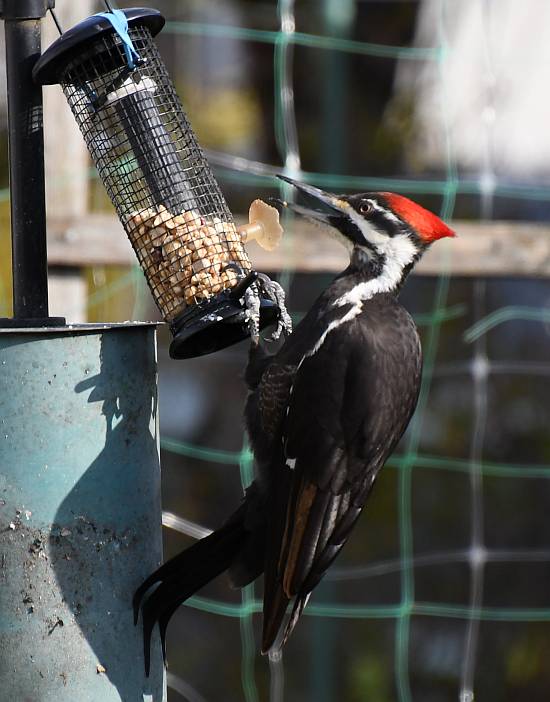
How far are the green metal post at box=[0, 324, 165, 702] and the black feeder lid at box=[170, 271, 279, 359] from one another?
10cm

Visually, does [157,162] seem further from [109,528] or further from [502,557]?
[502,557]

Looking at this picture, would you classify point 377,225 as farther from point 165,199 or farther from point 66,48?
point 66,48

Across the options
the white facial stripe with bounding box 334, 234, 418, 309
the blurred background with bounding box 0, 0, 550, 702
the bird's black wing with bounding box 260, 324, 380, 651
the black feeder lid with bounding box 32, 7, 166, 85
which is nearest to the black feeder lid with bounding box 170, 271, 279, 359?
the bird's black wing with bounding box 260, 324, 380, 651

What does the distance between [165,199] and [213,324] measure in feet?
0.99

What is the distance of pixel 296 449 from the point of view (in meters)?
2.46

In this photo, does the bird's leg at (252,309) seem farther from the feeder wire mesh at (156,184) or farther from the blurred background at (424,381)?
the blurred background at (424,381)

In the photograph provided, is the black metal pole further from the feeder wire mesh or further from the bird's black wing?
the bird's black wing

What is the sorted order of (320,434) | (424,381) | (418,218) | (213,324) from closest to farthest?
(213,324), (320,434), (418,218), (424,381)

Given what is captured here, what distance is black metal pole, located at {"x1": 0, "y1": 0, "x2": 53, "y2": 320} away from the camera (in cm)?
207

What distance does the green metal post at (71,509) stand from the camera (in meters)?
1.99

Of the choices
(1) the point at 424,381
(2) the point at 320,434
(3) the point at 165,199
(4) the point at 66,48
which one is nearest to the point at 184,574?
(2) the point at 320,434

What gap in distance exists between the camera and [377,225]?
104 inches

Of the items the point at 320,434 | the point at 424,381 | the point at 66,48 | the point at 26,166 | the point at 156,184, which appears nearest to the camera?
the point at 66,48

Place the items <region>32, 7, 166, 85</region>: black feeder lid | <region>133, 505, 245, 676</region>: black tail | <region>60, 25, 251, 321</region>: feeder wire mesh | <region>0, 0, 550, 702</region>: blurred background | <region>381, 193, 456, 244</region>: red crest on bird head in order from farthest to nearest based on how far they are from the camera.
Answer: <region>0, 0, 550, 702</region>: blurred background < <region>381, 193, 456, 244</region>: red crest on bird head < <region>60, 25, 251, 321</region>: feeder wire mesh < <region>133, 505, 245, 676</region>: black tail < <region>32, 7, 166, 85</region>: black feeder lid
